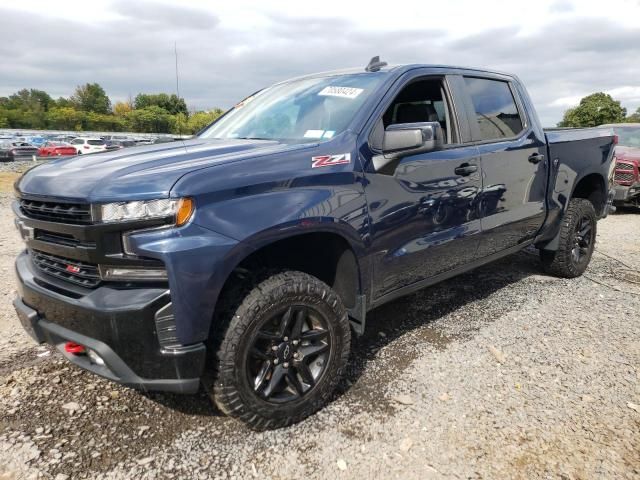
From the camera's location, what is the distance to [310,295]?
244cm

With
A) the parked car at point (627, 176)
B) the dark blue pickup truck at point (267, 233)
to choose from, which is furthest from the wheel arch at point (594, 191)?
the parked car at point (627, 176)

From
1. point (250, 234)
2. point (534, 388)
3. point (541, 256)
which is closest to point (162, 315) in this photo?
point (250, 234)

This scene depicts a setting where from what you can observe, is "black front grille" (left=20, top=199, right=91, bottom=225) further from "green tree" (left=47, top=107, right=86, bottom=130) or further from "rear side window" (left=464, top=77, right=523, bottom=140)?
"green tree" (left=47, top=107, right=86, bottom=130)

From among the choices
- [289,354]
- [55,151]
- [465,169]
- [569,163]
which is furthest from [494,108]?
[55,151]

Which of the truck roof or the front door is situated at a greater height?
the truck roof

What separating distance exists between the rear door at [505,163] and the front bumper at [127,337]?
2.35 m

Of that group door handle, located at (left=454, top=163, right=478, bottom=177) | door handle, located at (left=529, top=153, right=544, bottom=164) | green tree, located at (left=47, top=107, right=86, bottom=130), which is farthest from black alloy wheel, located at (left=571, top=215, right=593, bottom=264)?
green tree, located at (left=47, top=107, right=86, bottom=130)

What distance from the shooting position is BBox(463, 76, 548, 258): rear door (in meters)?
3.58

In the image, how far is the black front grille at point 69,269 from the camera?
215 cm

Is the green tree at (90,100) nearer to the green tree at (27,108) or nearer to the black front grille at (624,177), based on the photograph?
the green tree at (27,108)

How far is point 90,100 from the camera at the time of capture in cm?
9219

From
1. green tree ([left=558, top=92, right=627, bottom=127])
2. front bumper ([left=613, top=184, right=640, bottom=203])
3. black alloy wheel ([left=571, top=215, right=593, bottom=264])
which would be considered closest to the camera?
black alloy wheel ([left=571, top=215, right=593, bottom=264])

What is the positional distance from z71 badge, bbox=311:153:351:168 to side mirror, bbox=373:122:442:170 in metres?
0.21

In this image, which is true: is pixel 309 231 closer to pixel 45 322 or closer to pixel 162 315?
pixel 162 315
